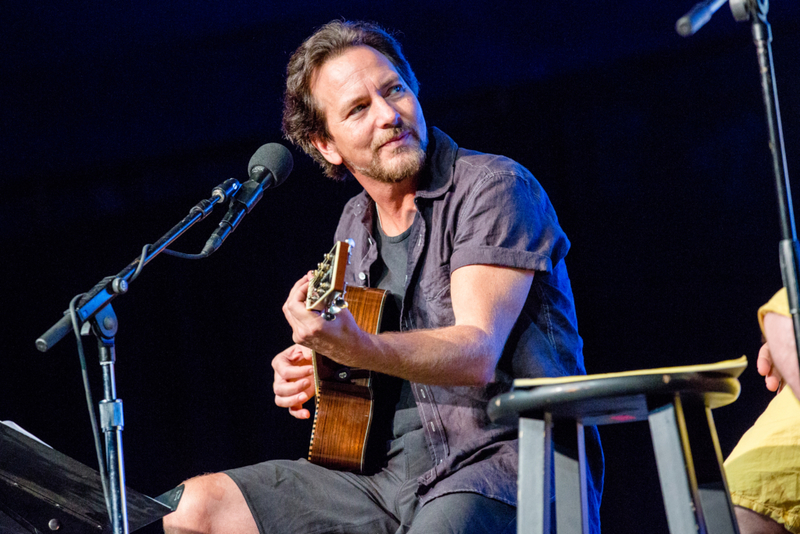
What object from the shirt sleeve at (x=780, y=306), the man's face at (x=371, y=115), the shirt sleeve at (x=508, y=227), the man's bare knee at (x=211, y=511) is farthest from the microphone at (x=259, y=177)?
the shirt sleeve at (x=780, y=306)

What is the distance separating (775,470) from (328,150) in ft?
6.09

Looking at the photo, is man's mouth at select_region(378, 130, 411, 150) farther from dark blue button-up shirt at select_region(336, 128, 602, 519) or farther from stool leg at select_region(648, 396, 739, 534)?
stool leg at select_region(648, 396, 739, 534)

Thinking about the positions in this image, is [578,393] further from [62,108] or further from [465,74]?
[62,108]

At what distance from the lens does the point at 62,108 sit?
4.39 metres

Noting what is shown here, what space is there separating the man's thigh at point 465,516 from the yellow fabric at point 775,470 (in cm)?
58

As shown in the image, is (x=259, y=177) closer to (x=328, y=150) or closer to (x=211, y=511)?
(x=328, y=150)

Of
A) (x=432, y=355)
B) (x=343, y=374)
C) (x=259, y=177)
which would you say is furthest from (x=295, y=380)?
(x=432, y=355)

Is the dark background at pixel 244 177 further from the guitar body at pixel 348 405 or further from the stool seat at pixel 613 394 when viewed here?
the stool seat at pixel 613 394

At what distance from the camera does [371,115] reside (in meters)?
2.56

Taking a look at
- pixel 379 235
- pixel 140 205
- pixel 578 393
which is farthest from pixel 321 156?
pixel 578 393

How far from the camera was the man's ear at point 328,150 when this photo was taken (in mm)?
2867

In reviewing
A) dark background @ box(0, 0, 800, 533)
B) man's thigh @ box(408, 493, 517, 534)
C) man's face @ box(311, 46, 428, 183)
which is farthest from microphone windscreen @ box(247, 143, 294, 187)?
dark background @ box(0, 0, 800, 533)

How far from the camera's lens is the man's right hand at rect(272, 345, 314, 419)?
2581 mm

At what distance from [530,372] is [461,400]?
213mm
